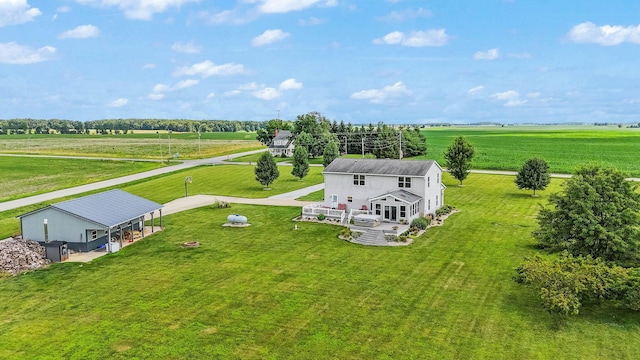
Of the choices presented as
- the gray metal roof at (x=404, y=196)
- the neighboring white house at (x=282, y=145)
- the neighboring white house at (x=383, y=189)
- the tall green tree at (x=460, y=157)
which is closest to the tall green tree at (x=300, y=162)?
the tall green tree at (x=460, y=157)

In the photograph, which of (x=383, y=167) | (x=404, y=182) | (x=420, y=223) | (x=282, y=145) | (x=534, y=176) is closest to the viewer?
(x=420, y=223)

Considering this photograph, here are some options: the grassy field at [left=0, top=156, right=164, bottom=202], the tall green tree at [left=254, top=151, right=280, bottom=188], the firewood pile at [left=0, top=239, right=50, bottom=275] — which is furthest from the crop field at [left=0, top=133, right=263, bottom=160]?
the firewood pile at [left=0, top=239, right=50, bottom=275]

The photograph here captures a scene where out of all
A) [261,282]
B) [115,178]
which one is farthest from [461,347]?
[115,178]

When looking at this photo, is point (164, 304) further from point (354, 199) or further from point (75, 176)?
point (75, 176)

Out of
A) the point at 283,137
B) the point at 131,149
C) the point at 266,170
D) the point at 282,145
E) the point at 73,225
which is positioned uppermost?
the point at 283,137

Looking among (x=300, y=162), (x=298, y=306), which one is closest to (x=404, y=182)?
(x=298, y=306)

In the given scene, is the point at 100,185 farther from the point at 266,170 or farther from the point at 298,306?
the point at 298,306

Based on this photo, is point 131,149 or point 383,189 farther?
point 131,149
